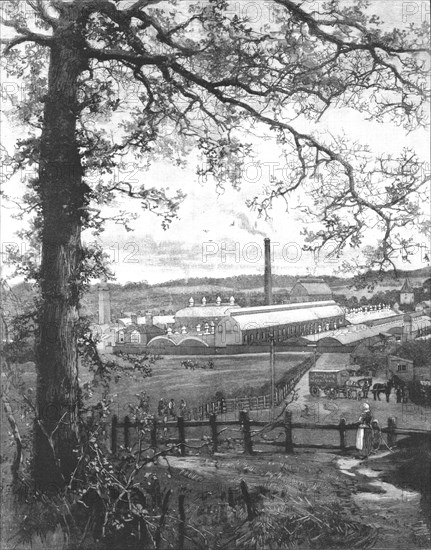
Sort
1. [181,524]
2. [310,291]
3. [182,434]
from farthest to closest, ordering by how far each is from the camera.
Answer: [310,291]
[182,434]
[181,524]

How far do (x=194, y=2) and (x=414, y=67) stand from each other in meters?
1.31

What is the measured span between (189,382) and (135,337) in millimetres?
391

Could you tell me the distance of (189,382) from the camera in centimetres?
345

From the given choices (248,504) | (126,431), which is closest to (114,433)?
(126,431)

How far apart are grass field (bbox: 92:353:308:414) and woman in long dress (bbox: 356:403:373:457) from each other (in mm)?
544

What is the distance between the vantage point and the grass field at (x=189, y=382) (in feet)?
11.3

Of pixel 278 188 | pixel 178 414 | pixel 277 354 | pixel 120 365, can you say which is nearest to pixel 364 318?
pixel 277 354

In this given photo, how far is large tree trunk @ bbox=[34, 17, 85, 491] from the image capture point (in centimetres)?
339

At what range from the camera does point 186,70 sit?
11.3 ft

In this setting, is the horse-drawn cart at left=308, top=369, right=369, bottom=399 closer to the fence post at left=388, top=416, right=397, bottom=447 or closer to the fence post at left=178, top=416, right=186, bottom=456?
the fence post at left=388, top=416, right=397, bottom=447

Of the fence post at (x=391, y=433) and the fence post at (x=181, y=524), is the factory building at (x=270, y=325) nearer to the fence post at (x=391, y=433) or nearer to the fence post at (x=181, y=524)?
the fence post at (x=391, y=433)

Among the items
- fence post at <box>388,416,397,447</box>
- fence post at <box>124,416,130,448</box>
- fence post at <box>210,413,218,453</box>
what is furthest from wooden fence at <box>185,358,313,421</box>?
fence post at <box>388,416,397,447</box>

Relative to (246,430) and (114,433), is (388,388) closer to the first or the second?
(246,430)

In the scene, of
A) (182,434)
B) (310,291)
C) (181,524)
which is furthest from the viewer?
(310,291)
